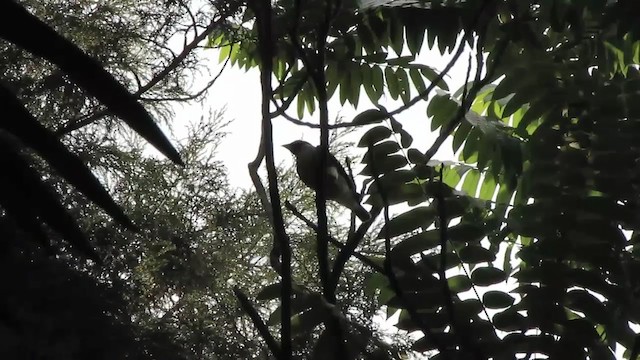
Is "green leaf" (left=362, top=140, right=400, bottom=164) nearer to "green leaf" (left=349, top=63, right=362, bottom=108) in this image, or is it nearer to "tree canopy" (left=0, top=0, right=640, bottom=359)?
"tree canopy" (left=0, top=0, right=640, bottom=359)

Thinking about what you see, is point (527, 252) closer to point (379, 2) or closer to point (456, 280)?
point (456, 280)

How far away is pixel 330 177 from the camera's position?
71cm

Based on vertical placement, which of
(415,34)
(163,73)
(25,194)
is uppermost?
(163,73)

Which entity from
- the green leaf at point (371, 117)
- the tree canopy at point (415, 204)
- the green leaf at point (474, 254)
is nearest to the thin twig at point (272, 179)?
the tree canopy at point (415, 204)

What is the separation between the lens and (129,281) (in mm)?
932

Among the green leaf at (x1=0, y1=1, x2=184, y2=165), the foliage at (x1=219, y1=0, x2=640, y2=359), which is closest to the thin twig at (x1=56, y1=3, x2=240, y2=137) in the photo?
the foliage at (x1=219, y1=0, x2=640, y2=359)

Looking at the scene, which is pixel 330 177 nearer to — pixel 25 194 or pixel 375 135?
pixel 375 135

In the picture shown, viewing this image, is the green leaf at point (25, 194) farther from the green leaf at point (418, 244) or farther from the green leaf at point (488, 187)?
the green leaf at point (488, 187)

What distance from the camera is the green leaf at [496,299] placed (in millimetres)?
798

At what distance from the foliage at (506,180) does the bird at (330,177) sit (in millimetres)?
29

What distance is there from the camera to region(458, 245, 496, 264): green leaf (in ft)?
2.61

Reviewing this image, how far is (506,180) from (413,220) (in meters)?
0.15

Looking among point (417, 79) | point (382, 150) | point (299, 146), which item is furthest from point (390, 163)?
point (417, 79)

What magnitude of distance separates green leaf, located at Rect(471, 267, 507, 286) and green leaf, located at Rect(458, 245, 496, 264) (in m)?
0.01
